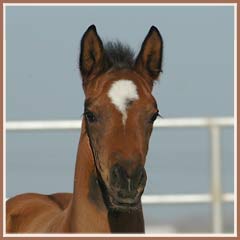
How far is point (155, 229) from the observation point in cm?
586

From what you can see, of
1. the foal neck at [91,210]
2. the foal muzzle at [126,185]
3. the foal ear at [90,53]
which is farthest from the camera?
the foal ear at [90,53]

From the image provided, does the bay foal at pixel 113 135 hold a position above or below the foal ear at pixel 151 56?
below

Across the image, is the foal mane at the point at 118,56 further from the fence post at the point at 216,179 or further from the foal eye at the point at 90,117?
the fence post at the point at 216,179

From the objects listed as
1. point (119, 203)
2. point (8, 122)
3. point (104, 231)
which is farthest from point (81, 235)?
point (8, 122)

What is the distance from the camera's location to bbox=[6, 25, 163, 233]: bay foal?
11.1 feet

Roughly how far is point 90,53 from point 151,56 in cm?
32

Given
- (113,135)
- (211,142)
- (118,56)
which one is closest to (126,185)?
(113,135)

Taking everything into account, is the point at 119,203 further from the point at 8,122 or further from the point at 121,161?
the point at 8,122

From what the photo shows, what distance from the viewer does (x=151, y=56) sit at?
154 inches

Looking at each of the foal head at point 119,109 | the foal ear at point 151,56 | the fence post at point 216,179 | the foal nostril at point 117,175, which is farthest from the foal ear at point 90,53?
the fence post at point 216,179

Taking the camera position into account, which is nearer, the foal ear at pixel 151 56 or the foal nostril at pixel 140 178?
the foal nostril at pixel 140 178

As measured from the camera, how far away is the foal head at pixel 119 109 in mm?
3357

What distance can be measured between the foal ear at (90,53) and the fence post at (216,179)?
114 inches

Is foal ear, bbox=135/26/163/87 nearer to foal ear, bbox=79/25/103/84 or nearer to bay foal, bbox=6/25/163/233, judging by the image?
bay foal, bbox=6/25/163/233
